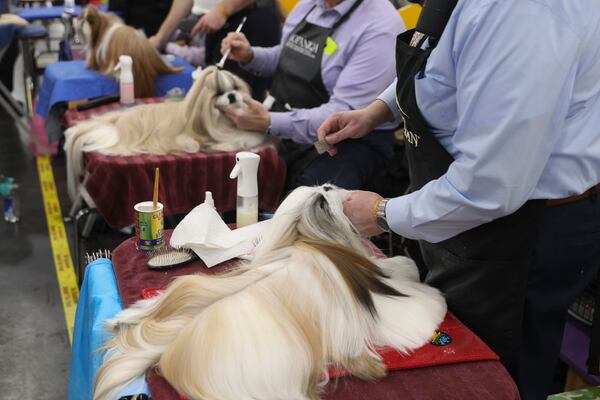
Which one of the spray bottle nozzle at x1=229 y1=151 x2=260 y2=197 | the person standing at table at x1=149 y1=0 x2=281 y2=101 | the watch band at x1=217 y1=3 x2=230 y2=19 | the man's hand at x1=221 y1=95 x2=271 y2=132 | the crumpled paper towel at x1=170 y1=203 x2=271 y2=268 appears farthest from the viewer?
the watch band at x1=217 y1=3 x2=230 y2=19

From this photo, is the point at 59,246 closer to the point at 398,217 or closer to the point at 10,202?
the point at 10,202

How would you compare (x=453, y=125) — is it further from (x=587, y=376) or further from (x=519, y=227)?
(x=587, y=376)

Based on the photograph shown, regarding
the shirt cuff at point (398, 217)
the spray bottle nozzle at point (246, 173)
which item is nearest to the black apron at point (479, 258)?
the shirt cuff at point (398, 217)

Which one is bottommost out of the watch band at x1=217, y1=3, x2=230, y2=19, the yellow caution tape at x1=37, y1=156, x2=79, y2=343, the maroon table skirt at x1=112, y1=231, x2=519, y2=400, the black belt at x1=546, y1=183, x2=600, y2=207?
the yellow caution tape at x1=37, y1=156, x2=79, y2=343

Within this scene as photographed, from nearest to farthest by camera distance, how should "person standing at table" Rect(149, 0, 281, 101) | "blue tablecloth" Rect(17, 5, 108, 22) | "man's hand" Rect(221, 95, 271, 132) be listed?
"man's hand" Rect(221, 95, 271, 132) < "person standing at table" Rect(149, 0, 281, 101) < "blue tablecloth" Rect(17, 5, 108, 22)

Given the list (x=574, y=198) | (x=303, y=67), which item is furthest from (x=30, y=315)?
(x=574, y=198)

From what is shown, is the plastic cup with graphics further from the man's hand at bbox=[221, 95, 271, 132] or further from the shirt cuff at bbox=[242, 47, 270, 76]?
the shirt cuff at bbox=[242, 47, 270, 76]

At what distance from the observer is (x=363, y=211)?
158 cm

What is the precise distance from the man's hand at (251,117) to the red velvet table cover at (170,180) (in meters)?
0.11

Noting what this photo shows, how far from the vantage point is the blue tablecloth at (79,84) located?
13.0 feet

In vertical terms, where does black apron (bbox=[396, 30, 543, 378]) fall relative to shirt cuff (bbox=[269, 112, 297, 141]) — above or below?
above

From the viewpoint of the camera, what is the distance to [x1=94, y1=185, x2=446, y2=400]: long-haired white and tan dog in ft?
3.97

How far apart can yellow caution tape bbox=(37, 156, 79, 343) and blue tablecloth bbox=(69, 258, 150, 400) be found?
1.33m

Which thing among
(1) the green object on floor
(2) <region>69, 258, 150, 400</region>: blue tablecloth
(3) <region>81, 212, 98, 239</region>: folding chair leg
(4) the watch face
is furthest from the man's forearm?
(1) the green object on floor
